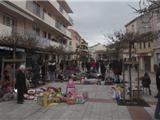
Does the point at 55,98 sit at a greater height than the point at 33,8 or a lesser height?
lesser

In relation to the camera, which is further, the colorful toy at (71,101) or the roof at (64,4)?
the roof at (64,4)

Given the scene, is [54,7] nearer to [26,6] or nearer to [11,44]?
[26,6]

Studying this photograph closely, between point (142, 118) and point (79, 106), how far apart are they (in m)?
3.36

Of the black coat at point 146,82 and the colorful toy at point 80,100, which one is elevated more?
the black coat at point 146,82

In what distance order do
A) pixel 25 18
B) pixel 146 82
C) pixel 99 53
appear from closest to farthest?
pixel 146 82 → pixel 25 18 → pixel 99 53

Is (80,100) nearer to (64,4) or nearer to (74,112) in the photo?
(74,112)

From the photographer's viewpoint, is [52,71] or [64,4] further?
[64,4]

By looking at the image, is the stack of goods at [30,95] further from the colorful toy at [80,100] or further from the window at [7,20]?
the window at [7,20]

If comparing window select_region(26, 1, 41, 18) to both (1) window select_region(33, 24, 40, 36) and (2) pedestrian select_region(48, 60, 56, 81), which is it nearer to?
(1) window select_region(33, 24, 40, 36)

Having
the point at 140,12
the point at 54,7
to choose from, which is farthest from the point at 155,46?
the point at 140,12

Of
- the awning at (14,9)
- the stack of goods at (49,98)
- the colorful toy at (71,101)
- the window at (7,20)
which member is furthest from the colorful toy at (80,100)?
the window at (7,20)

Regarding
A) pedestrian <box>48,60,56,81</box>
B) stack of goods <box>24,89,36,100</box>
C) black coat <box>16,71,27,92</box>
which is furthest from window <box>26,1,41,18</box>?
black coat <box>16,71,27,92</box>

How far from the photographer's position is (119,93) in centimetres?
1656

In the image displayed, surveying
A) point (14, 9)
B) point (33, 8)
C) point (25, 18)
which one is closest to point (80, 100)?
point (14, 9)
